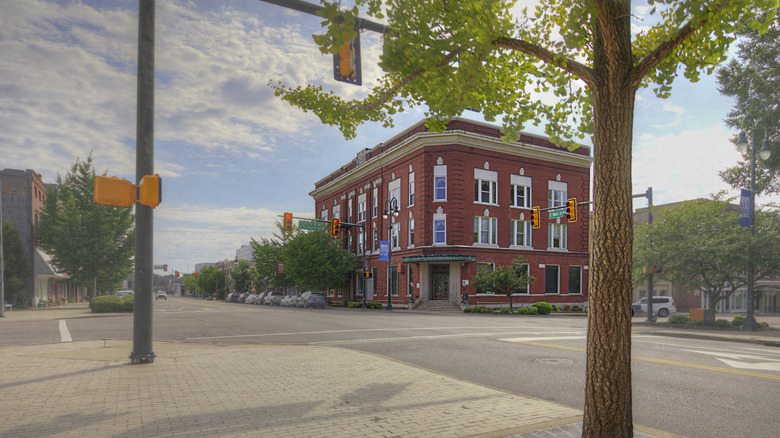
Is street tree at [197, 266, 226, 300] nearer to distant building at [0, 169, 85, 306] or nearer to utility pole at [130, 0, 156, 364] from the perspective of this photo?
distant building at [0, 169, 85, 306]

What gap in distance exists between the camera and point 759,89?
30.8m

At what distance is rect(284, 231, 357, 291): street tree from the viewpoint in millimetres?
49469

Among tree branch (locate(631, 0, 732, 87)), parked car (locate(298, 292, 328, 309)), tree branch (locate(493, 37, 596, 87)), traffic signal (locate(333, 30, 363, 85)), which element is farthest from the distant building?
tree branch (locate(631, 0, 732, 87))

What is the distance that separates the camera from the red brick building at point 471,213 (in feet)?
131

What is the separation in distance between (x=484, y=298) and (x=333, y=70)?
113ft

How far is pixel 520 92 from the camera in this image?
6.37 metres

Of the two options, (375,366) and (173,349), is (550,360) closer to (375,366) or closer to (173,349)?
(375,366)

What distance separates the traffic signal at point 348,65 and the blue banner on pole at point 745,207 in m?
21.0

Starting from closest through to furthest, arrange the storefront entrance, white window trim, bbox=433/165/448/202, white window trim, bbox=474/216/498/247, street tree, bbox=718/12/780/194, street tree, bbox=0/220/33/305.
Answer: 1. street tree, bbox=718/12/780/194
2. street tree, bbox=0/220/33/305
3. white window trim, bbox=433/165/448/202
4. the storefront entrance
5. white window trim, bbox=474/216/498/247

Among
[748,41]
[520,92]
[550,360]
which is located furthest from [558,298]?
[520,92]

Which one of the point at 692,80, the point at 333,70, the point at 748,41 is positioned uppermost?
the point at 748,41

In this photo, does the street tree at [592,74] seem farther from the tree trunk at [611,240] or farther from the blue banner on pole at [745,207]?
the blue banner on pole at [745,207]

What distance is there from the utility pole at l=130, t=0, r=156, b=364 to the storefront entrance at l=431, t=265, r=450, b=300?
33.0 meters

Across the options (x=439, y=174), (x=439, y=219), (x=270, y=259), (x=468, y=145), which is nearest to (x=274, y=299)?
(x=270, y=259)
